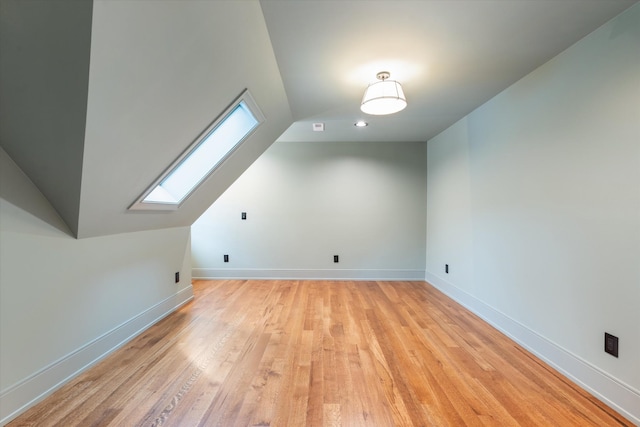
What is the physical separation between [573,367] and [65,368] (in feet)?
10.7

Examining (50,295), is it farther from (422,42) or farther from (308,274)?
(308,274)

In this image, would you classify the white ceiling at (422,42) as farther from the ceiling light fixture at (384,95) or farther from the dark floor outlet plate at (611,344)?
the dark floor outlet plate at (611,344)

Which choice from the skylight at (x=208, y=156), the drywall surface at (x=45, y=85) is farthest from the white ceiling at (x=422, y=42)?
the drywall surface at (x=45, y=85)

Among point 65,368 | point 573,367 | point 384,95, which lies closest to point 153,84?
point 384,95

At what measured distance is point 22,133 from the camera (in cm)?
116

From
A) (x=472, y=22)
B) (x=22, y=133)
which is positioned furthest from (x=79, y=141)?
(x=472, y=22)

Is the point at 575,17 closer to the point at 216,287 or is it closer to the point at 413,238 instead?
the point at 413,238

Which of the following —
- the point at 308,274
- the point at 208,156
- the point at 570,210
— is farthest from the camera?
the point at 308,274

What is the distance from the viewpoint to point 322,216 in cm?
430

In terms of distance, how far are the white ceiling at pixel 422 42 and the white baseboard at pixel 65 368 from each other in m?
2.40

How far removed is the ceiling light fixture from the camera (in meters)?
2.02

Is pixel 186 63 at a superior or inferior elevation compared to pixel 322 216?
superior

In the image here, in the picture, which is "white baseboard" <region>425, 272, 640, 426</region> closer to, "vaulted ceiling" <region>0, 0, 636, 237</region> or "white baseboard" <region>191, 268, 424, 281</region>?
"white baseboard" <region>191, 268, 424, 281</region>

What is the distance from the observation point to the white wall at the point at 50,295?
1.39 meters
